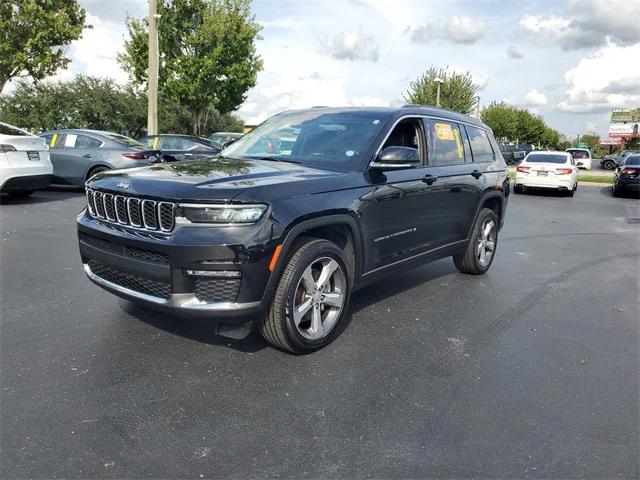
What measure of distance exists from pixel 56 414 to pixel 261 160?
2427mm

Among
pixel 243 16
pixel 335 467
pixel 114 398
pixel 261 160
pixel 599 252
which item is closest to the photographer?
pixel 335 467

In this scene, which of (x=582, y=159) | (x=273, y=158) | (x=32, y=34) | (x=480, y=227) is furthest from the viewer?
(x=582, y=159)

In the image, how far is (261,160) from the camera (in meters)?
4.46

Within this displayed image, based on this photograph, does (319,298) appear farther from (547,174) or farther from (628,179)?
(628,179)

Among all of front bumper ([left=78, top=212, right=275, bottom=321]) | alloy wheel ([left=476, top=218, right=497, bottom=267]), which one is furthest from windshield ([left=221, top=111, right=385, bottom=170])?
alloy wheel ([left=476, top=218, right=497, bottom=267])

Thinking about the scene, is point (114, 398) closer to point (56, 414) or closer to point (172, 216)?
point (56, 414)

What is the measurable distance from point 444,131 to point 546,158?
542 inches

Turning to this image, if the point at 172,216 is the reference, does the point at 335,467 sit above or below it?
below

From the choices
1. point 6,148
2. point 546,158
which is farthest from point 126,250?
point 546,158

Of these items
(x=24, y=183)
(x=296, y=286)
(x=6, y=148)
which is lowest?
(x=296, y=286)

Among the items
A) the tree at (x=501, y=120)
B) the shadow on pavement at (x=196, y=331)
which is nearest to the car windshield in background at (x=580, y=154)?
the tree at (x=501, y=120)

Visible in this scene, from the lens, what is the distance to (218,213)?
3.23 m

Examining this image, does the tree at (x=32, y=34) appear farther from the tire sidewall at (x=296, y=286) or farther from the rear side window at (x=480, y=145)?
the tire sidewall at (x=296, y=286)

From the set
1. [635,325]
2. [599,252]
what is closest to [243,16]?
[599,252]
